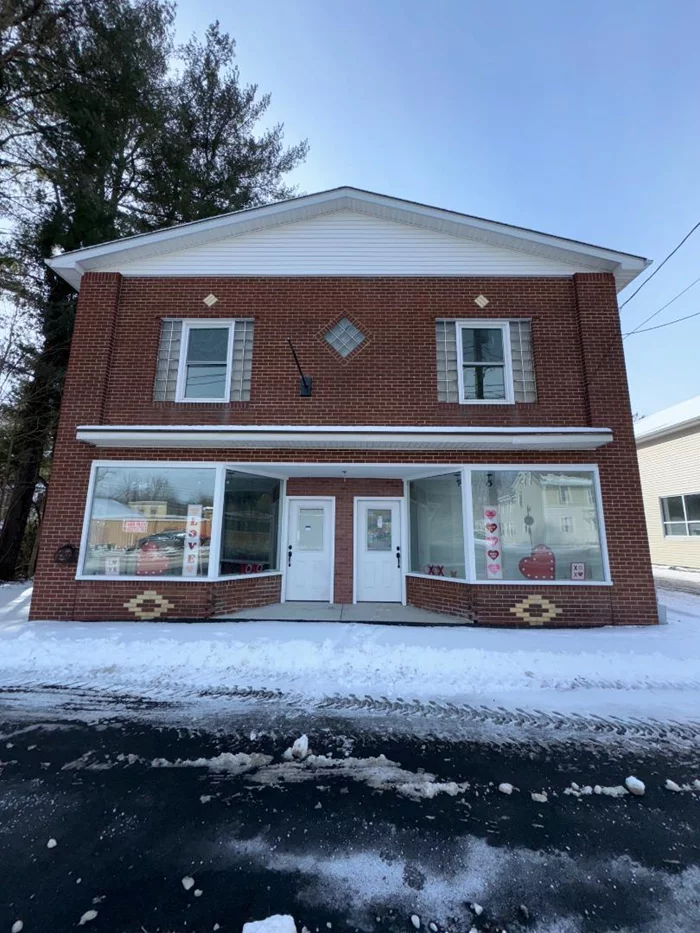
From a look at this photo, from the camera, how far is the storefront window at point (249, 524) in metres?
7.73

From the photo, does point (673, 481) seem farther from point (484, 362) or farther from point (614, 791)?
point (614, 791)

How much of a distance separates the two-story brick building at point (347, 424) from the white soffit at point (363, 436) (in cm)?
4

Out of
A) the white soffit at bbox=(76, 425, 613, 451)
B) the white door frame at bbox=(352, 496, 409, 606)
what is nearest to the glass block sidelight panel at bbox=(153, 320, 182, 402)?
the white soffit at bbox=(76, 425, 613, 451)

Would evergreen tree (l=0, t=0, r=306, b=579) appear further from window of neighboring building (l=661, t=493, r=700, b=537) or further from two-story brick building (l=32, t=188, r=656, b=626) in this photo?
window of neighboring building (l=661, t=493, r=700, b=537)

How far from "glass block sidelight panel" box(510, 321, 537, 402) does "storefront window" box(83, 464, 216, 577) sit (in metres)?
6.11

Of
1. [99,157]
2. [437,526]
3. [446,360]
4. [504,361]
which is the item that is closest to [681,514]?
[504,361]

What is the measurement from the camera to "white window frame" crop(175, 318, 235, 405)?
26.4ft

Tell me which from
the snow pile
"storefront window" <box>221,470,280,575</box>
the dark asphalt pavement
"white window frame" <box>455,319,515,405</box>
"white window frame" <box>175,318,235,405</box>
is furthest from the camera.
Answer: "white window frame" <box>175,318,235,405</box>

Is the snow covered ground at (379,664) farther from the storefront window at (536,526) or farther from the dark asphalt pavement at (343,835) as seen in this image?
the storefront window at (536,526)

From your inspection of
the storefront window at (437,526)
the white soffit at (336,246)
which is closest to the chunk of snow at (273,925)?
the storefront window at (437,526)

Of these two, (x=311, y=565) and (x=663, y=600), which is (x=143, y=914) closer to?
(x=311, y=565)

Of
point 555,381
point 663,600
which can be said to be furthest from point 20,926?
point 663,600

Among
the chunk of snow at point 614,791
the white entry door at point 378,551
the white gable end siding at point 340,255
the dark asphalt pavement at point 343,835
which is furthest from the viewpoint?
the white entry door at point 378,551

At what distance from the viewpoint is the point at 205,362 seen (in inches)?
323
